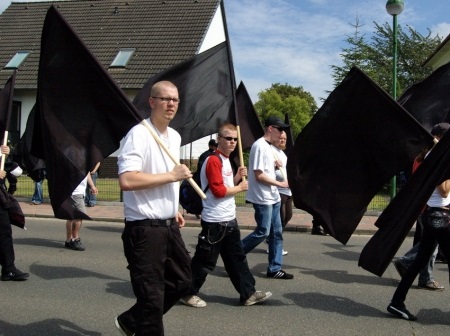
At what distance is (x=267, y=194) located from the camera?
6.05 meters

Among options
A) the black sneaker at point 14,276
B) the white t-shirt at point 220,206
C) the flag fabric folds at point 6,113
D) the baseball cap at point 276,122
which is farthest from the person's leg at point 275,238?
the flag fabric folds at point 6,113

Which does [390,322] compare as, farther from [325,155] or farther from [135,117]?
[135,117]

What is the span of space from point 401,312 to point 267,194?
1.95m

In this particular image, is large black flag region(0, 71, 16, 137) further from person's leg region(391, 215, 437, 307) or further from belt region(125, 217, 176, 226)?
person's leg region(391, 215, 437, 307)

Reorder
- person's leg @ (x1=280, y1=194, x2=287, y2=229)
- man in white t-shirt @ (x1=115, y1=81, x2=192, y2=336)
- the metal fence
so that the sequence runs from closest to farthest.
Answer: man in white t-shirt @ (x1=115, y1=81, x2=192, y2=336)
person's leg @ (x1=280, y1=194, x2=287, y2=229)
the metal fence

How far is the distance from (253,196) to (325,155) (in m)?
1.58

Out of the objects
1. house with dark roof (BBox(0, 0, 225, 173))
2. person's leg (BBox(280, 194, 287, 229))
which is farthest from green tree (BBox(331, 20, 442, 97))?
person's leg (BBox(280, 194, 287, 229))

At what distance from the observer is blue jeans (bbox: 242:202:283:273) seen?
6066mm

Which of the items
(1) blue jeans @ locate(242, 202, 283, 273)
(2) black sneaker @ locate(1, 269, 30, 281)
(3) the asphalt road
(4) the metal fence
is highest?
(1) blue jeans @ locate(242, 202, 283, 273)

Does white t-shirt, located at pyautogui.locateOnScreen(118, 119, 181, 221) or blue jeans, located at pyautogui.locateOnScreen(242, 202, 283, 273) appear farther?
blue jeans, located at pyautogui.locateOnScreen(242, 202, 283, 273)

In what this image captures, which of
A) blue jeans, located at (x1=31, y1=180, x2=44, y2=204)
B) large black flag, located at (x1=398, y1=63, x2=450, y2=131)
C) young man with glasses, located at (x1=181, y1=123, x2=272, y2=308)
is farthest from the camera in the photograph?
blue jeans, located at (x1=31, y1=180, x2=44, y2=204)

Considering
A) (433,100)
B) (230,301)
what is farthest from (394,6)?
(230,301)

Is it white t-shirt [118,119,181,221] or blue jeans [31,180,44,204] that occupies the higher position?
white t-shirt [118,119,181,221]

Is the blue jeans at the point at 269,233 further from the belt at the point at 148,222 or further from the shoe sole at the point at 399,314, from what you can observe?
the belt at the point at 148,222
